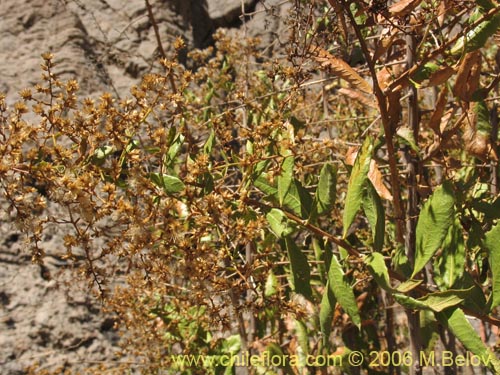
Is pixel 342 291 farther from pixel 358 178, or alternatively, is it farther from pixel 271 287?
pixel 271 287

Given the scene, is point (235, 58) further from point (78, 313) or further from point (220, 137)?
point (78, 313)

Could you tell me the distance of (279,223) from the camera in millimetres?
1123

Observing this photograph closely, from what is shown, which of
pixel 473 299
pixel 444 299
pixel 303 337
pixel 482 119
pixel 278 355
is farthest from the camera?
pixel 303 337

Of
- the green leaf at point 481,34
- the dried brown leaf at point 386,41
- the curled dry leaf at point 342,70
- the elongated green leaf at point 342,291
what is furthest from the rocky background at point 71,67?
the elongated green leaf at point 342,291

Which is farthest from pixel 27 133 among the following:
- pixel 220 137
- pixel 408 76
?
pixel 408 76

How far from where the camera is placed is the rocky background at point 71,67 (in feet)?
8.75

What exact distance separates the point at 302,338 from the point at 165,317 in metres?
0.39

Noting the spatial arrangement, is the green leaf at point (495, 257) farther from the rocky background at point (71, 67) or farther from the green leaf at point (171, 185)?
the rocky background at point (71, 67)

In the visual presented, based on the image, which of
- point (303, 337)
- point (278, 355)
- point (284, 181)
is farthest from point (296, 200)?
point (303, 337)

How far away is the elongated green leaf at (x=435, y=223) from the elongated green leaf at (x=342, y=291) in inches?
4.6

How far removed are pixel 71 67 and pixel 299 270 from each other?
8.08 ft

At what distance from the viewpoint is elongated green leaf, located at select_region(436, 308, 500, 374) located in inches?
38.6

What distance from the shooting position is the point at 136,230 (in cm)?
99

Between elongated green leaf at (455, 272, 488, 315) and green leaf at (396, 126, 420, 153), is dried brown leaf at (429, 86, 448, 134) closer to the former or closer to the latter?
green leaf at (396, 126, 420, 153)
